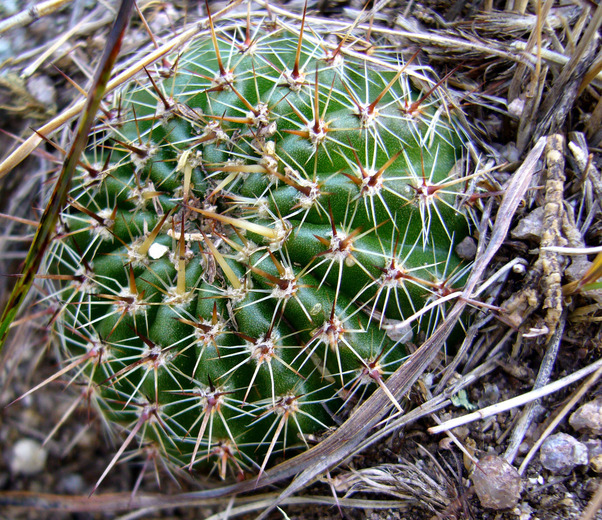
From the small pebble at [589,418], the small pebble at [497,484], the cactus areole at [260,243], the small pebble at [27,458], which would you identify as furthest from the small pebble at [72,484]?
the small pebble at [589,418]

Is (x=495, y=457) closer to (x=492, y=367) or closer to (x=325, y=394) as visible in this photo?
(x=492, y=367)

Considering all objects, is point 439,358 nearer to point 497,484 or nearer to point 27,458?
point 497,484

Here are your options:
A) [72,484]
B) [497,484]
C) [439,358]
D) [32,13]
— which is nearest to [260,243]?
[439,358]

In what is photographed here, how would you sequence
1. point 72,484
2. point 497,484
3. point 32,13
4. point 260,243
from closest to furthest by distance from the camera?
point 497,484
point 260,243
point 32,13
point 72,484

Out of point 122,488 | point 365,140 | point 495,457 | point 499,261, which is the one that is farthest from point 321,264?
point 122,488

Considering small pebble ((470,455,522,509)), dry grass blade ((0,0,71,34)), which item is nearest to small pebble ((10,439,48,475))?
dry grass blade ((0,0,71,34))

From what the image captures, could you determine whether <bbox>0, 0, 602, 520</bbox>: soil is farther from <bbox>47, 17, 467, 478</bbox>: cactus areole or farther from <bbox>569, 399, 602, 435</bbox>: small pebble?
<bbox>47, 17, 467, 478</bbox>: cactus areole
